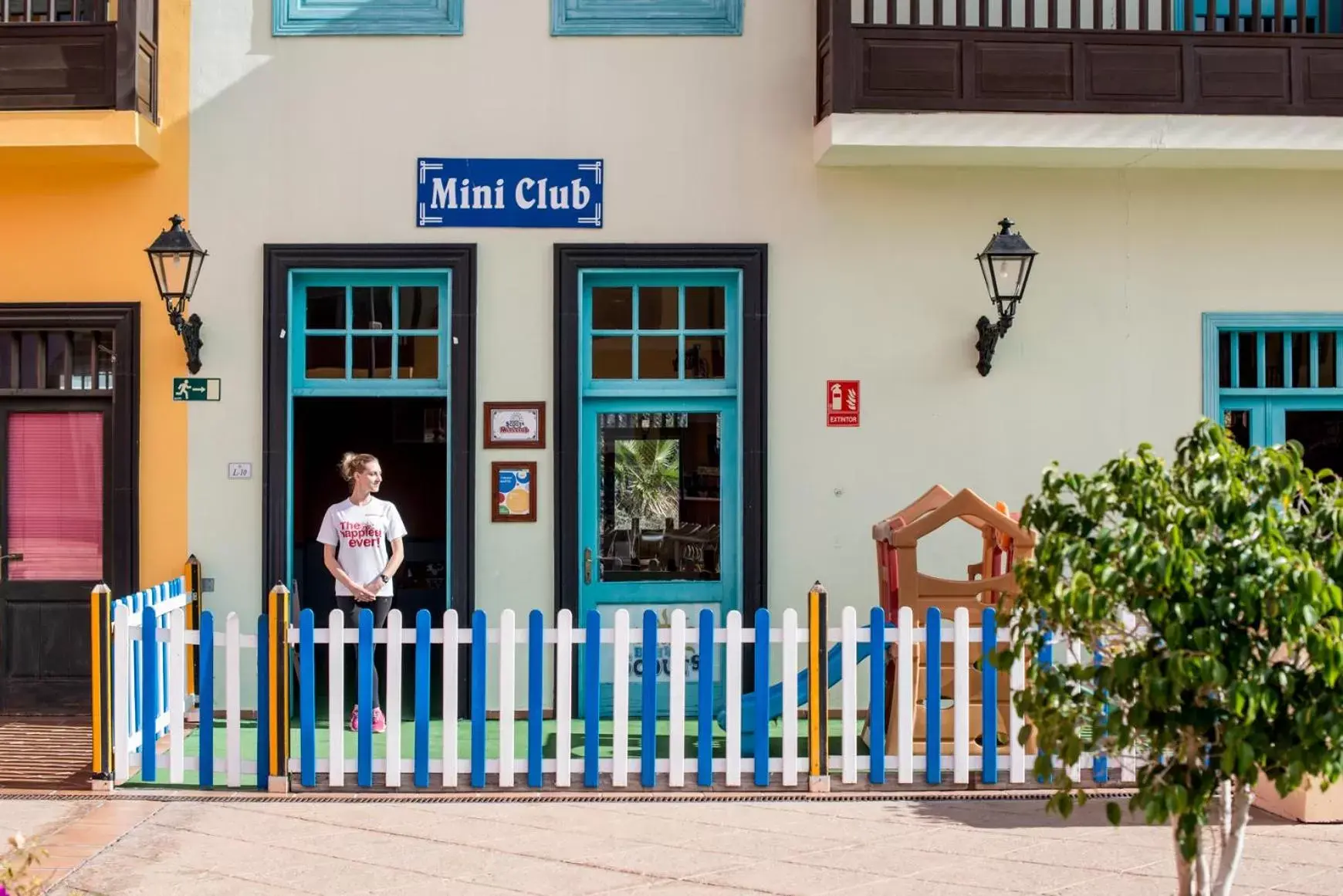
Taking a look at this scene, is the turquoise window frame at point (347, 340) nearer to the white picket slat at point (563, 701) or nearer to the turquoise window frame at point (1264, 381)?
the white picket slat at point (563, 701)

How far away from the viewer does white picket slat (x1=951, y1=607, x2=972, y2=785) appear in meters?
7.06

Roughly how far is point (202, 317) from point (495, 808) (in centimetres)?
402

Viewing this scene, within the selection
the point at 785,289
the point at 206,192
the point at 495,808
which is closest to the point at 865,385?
the point at 785,289

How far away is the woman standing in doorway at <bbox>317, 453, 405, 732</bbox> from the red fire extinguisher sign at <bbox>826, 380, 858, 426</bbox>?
9.29ft

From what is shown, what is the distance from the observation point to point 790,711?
721cm

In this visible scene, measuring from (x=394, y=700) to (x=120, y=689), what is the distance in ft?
4.56

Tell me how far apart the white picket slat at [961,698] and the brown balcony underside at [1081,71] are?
10.8ft

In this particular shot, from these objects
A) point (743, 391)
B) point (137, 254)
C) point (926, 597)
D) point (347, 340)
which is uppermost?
point (137, 254)

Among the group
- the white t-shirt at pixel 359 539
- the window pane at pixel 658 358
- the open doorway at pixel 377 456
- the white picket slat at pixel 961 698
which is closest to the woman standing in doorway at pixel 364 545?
the white t-shirt at pixel 359 539

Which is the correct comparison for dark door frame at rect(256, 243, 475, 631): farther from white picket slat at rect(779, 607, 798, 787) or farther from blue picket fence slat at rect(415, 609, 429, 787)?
white picket slat at rect(779, 607, 798, 787)

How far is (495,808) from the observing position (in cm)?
682

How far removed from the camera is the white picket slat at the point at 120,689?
708 cm

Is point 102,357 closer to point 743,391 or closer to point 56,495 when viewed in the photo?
point 56,495

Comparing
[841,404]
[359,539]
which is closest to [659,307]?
[841,404]
